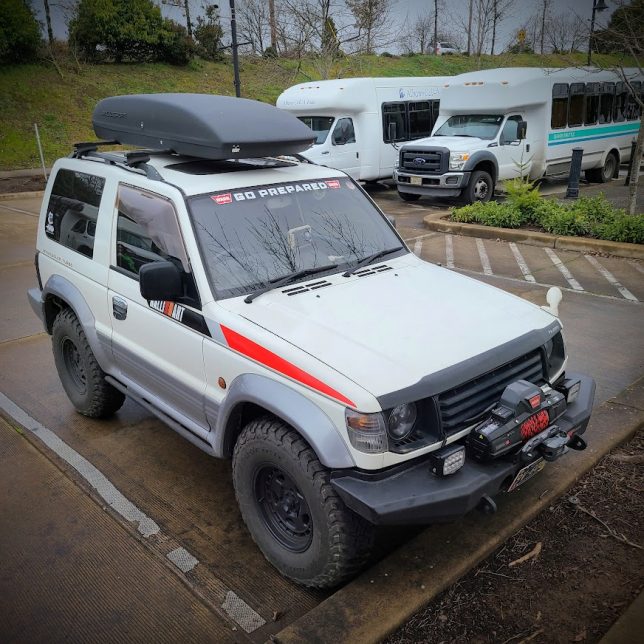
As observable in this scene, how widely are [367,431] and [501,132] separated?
12962mm

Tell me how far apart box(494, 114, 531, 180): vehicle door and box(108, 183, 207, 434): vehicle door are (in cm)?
1166

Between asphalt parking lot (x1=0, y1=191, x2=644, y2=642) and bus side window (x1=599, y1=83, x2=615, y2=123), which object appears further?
bus side window (x1=599, y1=83, x2=615, y2=123)

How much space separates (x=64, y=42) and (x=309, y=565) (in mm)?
30669

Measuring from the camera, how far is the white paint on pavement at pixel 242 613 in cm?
296

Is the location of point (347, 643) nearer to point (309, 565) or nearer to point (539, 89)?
point (309, 565)

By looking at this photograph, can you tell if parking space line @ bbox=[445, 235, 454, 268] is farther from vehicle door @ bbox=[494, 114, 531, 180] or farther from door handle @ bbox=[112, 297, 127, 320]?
door handle @ bbox=[112, 297, 127, 320]

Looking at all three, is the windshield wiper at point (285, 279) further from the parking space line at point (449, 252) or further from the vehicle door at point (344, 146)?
the vehicle door at point (344, 146)

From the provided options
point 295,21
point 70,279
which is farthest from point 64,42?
point 70,279

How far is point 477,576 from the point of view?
3178mm

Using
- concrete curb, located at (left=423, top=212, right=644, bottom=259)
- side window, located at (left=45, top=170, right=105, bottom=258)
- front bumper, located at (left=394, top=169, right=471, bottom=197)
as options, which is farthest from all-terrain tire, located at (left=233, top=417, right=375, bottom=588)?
front bumper, located at (left=394, top=169, right=471, bottom=197)

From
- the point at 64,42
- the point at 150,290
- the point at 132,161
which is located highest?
the point at 64,42

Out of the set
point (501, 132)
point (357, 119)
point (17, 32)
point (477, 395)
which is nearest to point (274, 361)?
point (477, 395)

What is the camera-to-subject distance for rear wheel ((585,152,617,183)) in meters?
17.1

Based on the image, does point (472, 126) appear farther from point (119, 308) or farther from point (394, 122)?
point (119, 308)
